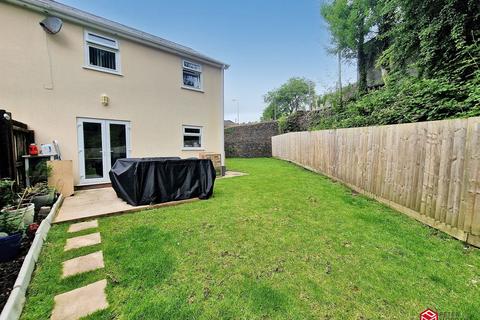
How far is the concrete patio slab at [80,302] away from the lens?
1684mm

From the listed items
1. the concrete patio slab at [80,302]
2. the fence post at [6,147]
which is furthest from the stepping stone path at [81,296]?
the fence post at [6,147]

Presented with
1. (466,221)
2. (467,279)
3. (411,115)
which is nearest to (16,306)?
(467,279)

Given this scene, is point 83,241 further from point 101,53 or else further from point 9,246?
point 101,53

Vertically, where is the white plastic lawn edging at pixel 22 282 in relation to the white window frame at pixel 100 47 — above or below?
below

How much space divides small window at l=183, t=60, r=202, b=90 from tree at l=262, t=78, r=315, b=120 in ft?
120

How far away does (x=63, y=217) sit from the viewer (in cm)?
362

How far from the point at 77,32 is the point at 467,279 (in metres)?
9.44

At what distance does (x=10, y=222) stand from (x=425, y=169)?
20.4 ft

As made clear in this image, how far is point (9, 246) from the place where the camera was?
231 cm

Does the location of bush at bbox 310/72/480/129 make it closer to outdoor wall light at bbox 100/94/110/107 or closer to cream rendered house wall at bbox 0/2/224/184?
cream rendered house wall at bbox 0/2/224/184

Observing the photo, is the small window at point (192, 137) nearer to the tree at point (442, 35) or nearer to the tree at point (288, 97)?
the tree at point (442, 35)

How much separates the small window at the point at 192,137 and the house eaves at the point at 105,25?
2840 millimetres

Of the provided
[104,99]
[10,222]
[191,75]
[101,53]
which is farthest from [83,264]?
[191,75]

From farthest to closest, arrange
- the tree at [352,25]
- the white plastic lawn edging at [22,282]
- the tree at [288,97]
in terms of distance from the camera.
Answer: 1. the tree at [288,97]
2. the tree at [352,25]
3. the white plastic lawn edging at [22,282]
